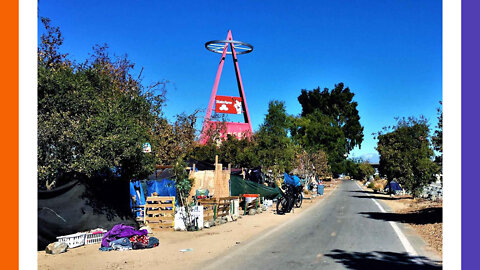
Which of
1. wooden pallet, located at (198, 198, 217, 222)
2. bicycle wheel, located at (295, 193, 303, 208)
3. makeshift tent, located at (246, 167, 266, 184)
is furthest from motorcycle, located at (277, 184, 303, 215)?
makeshift tent, located at (246, 167, 266, 184)

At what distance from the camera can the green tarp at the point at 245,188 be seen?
24.1 metres

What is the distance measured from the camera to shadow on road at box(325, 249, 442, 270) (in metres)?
8.35

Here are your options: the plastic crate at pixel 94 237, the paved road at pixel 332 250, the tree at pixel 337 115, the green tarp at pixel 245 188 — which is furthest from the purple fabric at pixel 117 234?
the tree at pixel 337 115

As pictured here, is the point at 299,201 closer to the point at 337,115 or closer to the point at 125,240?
the point at 125,240

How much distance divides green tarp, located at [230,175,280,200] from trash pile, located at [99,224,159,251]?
41.8ft

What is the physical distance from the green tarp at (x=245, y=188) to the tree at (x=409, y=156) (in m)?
10.4

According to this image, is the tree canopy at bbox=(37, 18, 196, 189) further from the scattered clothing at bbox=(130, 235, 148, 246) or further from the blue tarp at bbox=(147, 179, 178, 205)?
the blue tarp at bbox=(147, 179, 178, 205)

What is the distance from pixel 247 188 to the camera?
25.2m

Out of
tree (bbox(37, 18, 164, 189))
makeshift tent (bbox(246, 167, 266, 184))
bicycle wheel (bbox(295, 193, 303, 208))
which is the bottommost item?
bicycle wheel (bbox(295, 193, 303, 208))

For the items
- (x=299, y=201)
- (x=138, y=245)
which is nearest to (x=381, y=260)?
(x=138, y=245)

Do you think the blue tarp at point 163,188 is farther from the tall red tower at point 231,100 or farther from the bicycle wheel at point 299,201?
the tall red tower at point 231,100

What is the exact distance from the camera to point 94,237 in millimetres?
11781

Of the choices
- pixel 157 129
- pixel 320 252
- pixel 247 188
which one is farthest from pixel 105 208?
pixel 157 129
